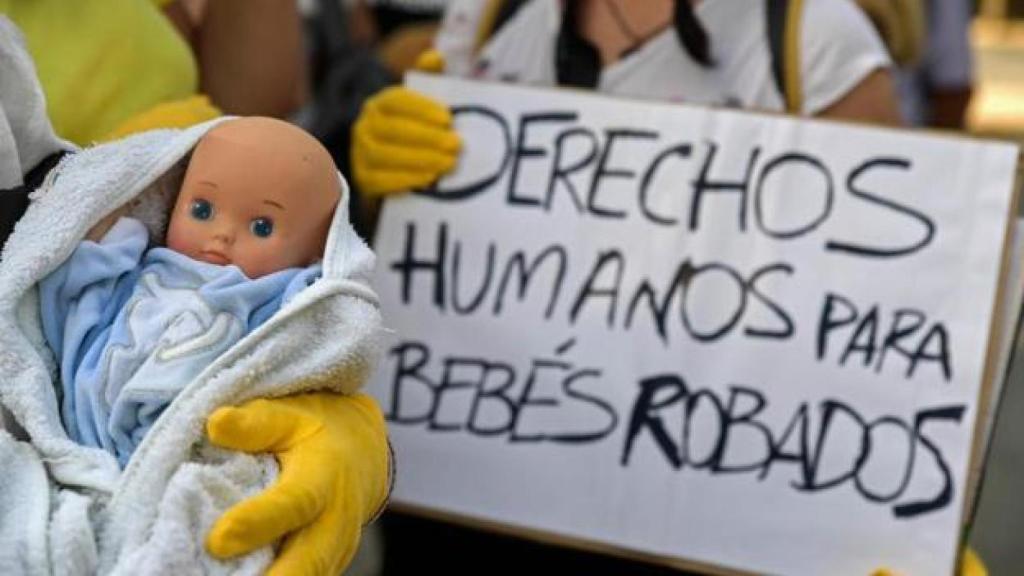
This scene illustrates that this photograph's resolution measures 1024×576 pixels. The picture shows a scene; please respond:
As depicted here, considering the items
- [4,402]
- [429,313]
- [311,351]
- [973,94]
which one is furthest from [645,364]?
[973,94]

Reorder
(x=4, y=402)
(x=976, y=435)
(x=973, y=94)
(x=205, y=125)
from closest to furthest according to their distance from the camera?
(x=4, y=402) < (x=205, y=125) < (x=976, y=435) < (x=973, y=94)

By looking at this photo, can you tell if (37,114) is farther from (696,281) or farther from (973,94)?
(973,94)

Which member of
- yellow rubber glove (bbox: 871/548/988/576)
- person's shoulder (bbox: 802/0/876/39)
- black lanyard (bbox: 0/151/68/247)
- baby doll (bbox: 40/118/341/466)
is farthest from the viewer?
person's shoulder (bbox: 802/0/876/39)

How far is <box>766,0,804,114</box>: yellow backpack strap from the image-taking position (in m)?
2.78

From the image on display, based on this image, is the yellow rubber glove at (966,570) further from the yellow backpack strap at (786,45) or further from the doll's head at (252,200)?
the doll's head at (252,200)

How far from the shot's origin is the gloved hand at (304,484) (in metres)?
1.82

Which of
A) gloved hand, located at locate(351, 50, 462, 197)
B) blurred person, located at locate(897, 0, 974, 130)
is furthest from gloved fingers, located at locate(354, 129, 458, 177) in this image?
blurred person, located at locate(897, 0, 974, 130)

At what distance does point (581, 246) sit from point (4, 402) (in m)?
1.07

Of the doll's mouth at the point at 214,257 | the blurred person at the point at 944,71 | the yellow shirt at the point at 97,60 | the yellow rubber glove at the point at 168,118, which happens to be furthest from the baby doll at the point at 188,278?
the blurred person at the point at 944,71

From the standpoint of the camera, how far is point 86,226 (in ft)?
6.68

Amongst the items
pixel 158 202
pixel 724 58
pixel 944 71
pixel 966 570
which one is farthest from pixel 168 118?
pixel 944 71

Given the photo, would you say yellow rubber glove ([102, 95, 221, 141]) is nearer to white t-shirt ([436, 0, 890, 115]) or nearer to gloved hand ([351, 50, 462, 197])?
gloved hand ([351, 50, 462, 197])

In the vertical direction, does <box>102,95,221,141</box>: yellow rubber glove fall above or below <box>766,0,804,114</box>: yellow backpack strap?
above

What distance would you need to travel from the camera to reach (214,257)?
2.03 meters
